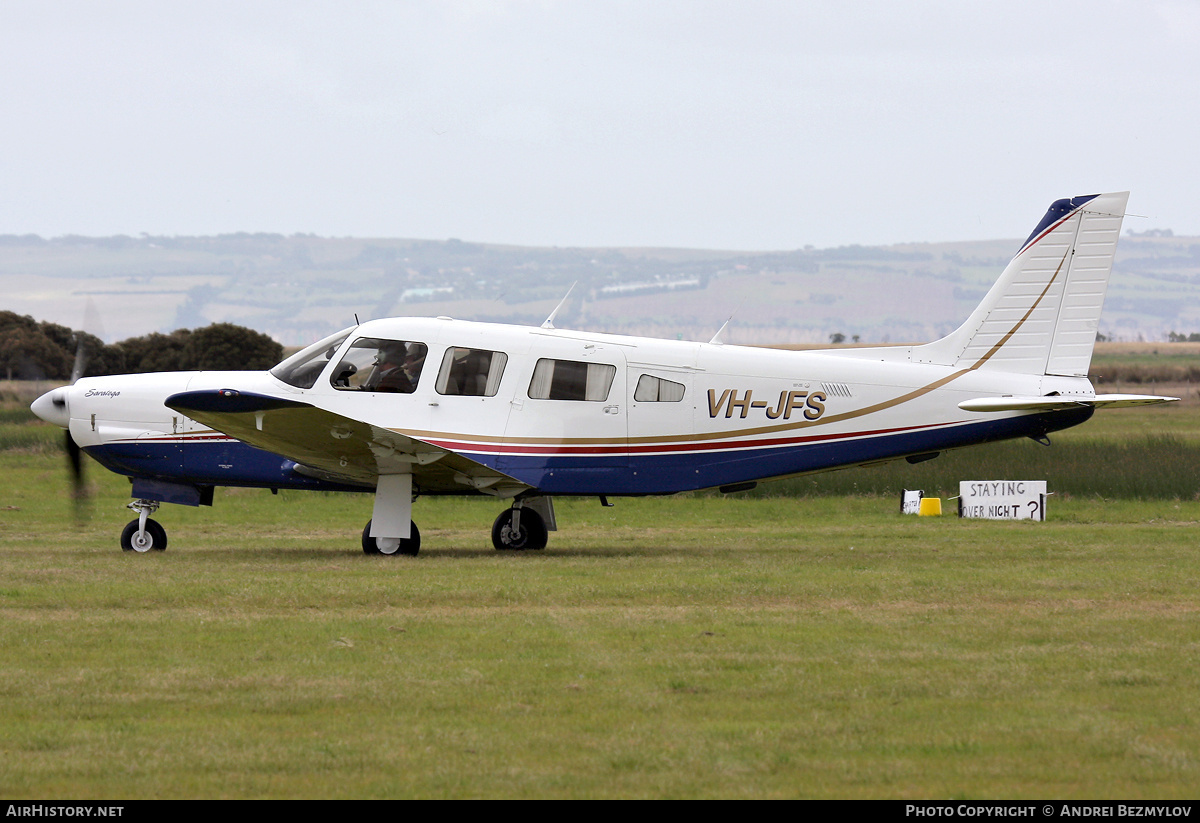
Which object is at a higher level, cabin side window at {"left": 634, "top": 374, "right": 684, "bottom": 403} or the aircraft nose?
cabin side window at {"left": 634, "top": 374, "right": 684, "bottom": 403}

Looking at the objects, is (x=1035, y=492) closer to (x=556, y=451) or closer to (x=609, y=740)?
(x=556, y=451)

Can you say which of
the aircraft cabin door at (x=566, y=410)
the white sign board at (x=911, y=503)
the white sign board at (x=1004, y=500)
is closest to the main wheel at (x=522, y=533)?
the aircraft cabin door at (x=566, y=410)

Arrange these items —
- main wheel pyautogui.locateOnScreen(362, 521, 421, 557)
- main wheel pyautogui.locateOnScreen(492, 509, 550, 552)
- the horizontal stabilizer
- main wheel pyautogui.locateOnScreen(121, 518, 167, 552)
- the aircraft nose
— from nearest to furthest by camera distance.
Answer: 1. the horizontal stabilizer
2. main wheel pyautogui.locateOnScreen(362, 521, 421, 557)
3. main wheel pyautogui.locateOnScreen(121, 518, 167, 552)
4. main wheel pyautogui.locateOnScreen(492, 509, 550, 552)
5. the aircraft nose

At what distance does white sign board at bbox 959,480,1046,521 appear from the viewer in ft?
66.1

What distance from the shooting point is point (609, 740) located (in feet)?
20.7

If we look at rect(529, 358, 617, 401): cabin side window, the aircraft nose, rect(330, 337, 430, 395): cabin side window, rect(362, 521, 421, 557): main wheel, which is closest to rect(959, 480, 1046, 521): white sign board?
rect(529, 358, 617, 401): cabin side window

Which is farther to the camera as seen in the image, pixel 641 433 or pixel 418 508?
pixel 418 508

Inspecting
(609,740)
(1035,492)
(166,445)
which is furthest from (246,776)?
(1035,492)

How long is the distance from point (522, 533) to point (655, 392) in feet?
8.16

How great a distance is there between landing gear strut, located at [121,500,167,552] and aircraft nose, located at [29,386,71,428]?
1372mm

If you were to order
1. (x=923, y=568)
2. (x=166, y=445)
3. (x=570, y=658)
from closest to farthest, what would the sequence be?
(x=570, y=658) < (x=923, y=568) < (x=166, y=445)

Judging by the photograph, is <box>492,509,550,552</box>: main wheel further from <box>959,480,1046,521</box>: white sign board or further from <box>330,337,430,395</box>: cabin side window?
<box>959,480,1046,521</box>: white sign board

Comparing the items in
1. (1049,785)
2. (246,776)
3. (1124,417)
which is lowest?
(1124,417)
